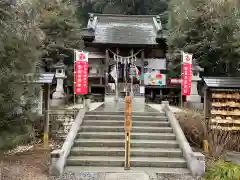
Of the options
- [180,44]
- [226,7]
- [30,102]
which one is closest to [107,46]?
[180,44]

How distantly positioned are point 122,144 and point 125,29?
55.5ft

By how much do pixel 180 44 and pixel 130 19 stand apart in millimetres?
8031

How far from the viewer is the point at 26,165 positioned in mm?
7320

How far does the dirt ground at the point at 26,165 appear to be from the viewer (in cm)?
658

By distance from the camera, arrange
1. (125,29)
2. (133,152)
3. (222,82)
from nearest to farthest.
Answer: (133,152) → (222,82) → (125,29)

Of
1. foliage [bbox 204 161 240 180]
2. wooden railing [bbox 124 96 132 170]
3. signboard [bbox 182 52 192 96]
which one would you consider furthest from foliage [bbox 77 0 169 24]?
foliage [bbox 204 161 240 180]

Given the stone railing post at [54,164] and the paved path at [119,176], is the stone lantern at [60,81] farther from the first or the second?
the paved path at [119,176]

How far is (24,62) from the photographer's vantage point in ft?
20.7

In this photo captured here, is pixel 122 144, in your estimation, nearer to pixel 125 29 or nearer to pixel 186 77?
pixel 186 77

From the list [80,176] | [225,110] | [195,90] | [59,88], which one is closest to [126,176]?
[80,176]

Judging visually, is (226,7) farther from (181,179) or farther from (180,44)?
(181,179)

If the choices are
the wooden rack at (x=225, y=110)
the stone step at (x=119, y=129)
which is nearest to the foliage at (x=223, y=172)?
the stone step at (x=119, y=129)

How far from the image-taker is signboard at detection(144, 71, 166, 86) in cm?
2158

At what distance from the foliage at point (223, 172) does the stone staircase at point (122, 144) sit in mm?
676
